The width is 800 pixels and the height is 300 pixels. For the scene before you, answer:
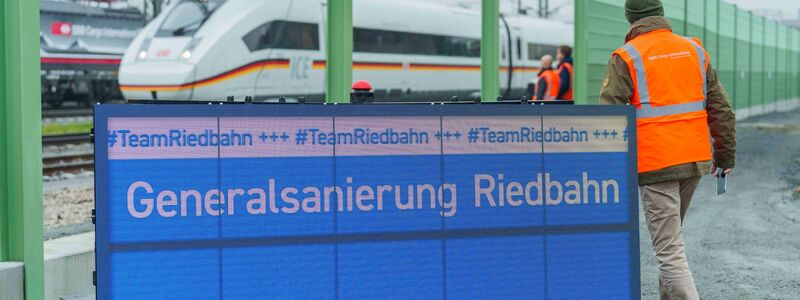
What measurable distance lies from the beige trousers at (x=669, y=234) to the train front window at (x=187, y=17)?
537 inches

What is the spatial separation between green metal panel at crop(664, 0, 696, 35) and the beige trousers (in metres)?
13.6

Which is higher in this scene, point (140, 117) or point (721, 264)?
point (140, 117)

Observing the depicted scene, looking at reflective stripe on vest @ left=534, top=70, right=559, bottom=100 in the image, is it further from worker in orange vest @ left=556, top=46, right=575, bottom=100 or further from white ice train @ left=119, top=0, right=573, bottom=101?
white ice train @ left=119, top=0, right=573, bottom=101

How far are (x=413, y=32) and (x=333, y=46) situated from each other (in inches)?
541

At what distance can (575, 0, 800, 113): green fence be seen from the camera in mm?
11781

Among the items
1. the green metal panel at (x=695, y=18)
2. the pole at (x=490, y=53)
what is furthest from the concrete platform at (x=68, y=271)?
the green metal panel at (x=695, y=18)

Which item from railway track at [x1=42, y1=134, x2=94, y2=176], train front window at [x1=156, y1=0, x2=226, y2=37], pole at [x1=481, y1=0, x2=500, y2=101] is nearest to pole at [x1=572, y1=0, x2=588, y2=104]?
pole at [x1=481, y1=0, x2=500, y2=101]

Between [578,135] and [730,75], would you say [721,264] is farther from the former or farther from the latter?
[730,75]

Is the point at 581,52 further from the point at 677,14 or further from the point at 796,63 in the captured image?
the point at 796,63

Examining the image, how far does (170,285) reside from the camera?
359cm

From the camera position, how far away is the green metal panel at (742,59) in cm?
3112

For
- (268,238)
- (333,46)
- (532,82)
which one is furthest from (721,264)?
(532,82)

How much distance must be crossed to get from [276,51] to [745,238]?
10353 mm

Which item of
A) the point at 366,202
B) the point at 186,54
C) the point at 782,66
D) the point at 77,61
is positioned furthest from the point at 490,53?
the point at 782,66
